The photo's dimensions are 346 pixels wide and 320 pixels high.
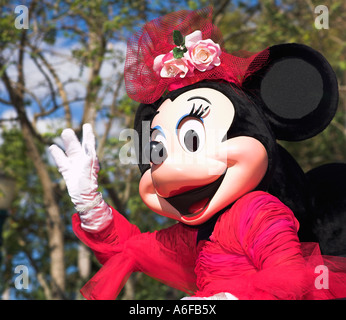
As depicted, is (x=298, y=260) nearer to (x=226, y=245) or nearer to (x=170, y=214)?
(x=226, y=245)

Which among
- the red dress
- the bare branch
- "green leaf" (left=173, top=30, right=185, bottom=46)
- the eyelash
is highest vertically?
the bare branch

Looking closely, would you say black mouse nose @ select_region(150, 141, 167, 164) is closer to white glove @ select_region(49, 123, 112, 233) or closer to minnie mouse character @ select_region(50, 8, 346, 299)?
minnie mouse character @ select_region(50, 8, 346, 299)

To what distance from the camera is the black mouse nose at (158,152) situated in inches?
84.0

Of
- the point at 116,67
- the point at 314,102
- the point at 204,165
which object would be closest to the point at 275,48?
the point at 314,102

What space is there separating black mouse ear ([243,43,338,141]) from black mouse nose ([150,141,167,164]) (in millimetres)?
507

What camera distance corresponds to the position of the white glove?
226 centimetres

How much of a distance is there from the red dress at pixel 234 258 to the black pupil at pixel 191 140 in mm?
279

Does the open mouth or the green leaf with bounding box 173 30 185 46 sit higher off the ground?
the green leaf with bounding box 173 30 185 46

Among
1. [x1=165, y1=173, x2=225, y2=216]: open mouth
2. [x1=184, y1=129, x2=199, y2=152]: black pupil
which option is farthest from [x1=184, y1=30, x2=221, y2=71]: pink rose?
[x1=165, y1=173, x2=225, y2=216]: open mouth

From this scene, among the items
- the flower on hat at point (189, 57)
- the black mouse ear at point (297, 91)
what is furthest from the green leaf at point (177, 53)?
the black mouse ear at point (297, 91)

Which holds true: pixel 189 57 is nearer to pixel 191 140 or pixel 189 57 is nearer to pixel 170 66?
pixel 170 66

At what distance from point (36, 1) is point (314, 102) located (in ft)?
12.5

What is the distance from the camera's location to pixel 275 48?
7.68 feet

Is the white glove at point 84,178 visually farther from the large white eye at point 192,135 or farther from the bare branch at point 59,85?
the bare branch at point 59,85
